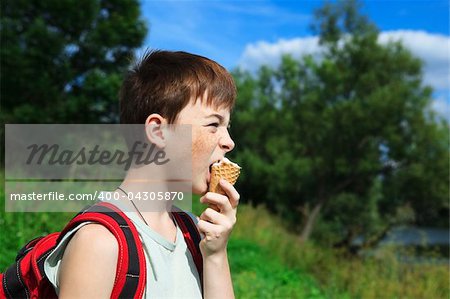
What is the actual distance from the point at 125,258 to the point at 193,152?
441 mm

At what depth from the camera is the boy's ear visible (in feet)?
5.28

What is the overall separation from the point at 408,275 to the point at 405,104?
14.9 meters

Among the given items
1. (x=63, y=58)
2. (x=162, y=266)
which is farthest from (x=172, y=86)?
(x=63, y=58)

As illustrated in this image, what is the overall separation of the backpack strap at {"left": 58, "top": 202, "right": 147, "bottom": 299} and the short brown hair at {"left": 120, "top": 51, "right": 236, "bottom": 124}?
1.32 ft

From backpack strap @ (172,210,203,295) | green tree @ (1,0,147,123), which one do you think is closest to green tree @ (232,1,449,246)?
green tree @ (1,0,147,123)

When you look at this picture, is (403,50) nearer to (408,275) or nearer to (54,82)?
(54,82)

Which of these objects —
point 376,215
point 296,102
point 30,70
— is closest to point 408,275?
point 30,70

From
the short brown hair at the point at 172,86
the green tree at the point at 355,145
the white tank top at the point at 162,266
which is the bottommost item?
the white tank top at the point at 162,266

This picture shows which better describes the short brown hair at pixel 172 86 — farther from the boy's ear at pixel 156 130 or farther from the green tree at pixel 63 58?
the green tree at pixel 63 58

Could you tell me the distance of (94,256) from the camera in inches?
51.3

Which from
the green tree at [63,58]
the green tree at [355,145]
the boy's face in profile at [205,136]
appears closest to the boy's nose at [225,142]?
the boy's face in profile at [205,136]

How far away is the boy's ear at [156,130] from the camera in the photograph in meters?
1.61

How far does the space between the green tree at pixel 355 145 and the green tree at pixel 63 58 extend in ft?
30.9

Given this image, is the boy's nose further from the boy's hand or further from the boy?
the boy's hand
